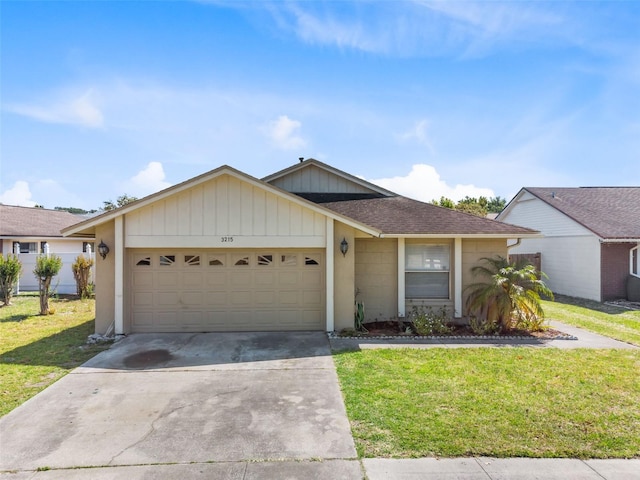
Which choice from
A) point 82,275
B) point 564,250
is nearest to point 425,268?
point 564,250

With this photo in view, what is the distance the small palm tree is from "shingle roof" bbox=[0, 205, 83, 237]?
61.8 feet

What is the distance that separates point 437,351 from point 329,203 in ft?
20.3

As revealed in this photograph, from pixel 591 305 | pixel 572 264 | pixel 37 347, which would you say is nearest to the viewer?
pixel 37 347

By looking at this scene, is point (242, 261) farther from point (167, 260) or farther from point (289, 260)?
point (167, 260)

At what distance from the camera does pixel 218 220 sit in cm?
843

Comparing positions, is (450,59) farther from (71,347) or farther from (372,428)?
(71,347)

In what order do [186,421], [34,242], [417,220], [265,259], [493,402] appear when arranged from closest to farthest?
[186,421] < [493,402] < [265,259] < [417,220] < [34,242]

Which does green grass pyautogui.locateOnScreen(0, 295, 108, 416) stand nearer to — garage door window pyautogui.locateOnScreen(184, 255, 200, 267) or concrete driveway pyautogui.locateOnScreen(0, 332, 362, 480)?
concrete driveway pyautogui.locateOnScreen(0, 332, 362, 480)

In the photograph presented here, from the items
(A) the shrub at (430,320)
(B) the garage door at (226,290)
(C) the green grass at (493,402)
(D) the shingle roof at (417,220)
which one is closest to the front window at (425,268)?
(A) the shrub at (430,320)

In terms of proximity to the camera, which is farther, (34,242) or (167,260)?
(34,242)

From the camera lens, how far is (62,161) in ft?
46.6

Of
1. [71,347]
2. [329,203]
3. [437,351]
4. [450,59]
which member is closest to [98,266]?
[71,347]

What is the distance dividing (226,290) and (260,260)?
44.7 inches

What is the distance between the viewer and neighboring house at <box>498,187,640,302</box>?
13750 mm
